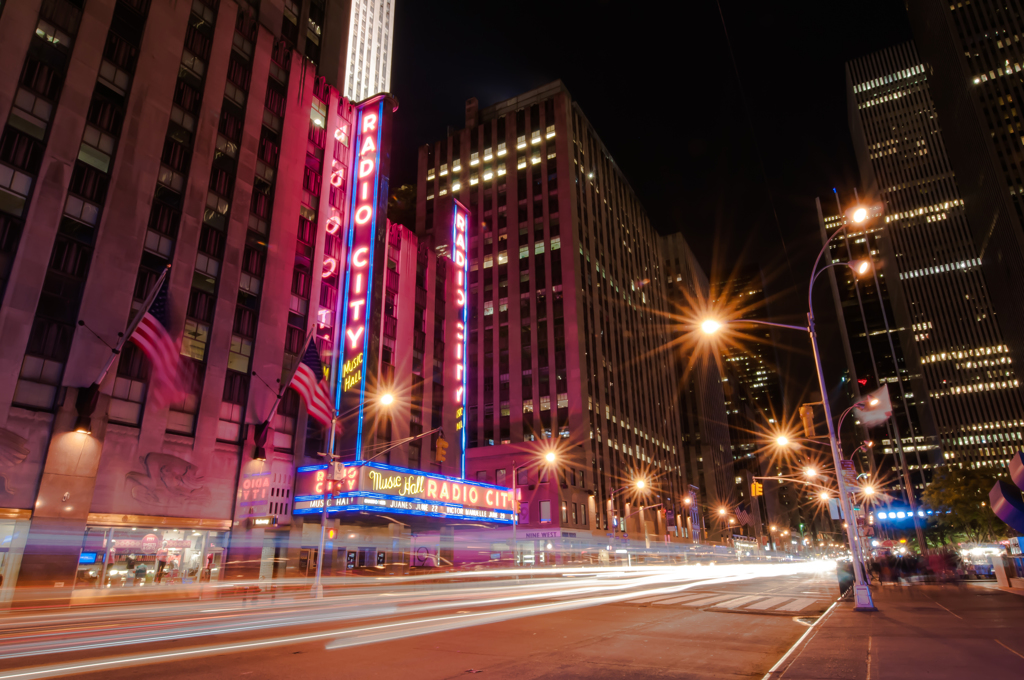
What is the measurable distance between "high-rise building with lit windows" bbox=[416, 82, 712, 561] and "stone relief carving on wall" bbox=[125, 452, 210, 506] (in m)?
33.8

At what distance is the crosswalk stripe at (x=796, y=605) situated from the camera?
20133 mm

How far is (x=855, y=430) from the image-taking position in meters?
185

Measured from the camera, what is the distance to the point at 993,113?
4090 inches

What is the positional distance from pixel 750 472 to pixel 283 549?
17872 centimetres

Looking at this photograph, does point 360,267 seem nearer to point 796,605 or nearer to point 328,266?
point 328,266

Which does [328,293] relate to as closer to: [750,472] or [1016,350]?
[1016,350]

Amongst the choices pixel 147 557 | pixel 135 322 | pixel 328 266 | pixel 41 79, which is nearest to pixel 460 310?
pixel 328 266

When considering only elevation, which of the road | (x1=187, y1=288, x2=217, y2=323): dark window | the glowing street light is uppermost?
(x1=187, y1=288, x2=217, y2=323): dark window

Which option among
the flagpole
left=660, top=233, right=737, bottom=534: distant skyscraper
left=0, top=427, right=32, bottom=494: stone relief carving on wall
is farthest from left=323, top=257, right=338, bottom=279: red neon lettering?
left=660, top=233, right=737, bottom=534: distant skyscraper

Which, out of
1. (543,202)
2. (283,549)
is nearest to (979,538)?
(543,202)

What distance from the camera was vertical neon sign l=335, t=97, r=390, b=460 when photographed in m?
39.5

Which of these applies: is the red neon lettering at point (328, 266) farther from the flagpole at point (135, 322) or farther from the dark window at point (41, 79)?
the dark window at point (41, 79)

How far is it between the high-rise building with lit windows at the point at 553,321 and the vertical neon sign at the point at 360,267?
1378cm

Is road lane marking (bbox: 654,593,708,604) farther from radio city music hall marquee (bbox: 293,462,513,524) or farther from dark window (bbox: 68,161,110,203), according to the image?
dark window (bbox: 68,161,110,203)
